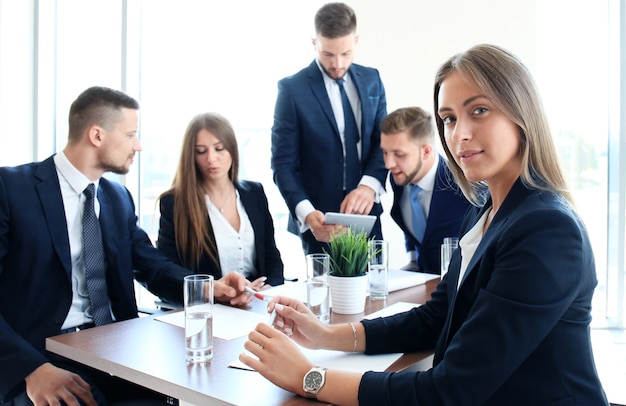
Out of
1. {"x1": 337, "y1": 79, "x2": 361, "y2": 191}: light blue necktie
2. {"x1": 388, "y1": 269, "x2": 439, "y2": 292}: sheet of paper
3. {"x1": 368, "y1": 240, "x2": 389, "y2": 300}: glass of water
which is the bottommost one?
{"x1": 388, "y1": 269, "x2": 439, "y2": 292}: sheet of paper

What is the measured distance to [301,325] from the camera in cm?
142

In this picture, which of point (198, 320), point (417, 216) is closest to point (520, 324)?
point (198, 320)

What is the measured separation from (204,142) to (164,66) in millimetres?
2492

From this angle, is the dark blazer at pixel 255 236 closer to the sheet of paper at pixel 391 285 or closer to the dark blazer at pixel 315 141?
the dark blazer at pixel 315 141

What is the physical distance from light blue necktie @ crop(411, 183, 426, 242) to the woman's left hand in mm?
1825

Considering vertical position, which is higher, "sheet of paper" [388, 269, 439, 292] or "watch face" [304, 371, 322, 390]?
"sheet of paper" [388, 269, 439, 292]

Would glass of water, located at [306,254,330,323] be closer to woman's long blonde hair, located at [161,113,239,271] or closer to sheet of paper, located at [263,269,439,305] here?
sheet of paper, located at [263,269,439,305]

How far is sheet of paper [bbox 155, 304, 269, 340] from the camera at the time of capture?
63.9 inches

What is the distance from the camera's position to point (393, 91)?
4598 mm

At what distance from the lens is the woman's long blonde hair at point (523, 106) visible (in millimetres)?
1201

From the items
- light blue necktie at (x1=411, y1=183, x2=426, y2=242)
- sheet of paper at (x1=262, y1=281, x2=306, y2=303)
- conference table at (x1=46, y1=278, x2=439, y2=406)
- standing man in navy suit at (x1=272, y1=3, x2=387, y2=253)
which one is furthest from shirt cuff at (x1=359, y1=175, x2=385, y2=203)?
conference table at (x1=46, y1=278, x2=439, y2=406)

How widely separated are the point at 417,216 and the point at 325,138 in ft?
2.08

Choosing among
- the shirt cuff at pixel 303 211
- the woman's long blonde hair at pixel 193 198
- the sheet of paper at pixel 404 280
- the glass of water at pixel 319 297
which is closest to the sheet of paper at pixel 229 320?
the glass of water at pixel 319 297

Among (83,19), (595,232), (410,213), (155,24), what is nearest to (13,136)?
(83,19)
